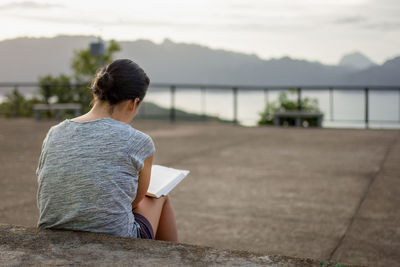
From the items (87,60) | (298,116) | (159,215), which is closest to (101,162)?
(159,215)

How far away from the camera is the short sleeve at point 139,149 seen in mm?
2328

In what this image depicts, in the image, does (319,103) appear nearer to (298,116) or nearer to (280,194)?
(298,116)

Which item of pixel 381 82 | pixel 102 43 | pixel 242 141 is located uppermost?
pixel 102 43

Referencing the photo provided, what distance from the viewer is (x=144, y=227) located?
2.53m

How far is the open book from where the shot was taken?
2.65m

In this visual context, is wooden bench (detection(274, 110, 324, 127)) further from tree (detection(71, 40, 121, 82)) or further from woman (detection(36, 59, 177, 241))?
tree (detection(71, 40, 121, 82))

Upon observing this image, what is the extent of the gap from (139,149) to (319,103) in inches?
530

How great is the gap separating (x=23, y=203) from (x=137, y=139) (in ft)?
9.60

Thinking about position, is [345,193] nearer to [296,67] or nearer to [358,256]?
[358,256]

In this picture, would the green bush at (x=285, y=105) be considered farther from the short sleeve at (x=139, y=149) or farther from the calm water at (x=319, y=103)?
the short sleeve at (x=139, y=149)

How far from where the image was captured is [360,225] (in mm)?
4176

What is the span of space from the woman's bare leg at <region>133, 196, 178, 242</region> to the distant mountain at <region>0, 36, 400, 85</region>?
18.5 ft

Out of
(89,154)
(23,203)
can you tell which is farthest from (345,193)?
(89,154)

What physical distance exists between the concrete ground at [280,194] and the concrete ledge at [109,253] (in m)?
1.04
